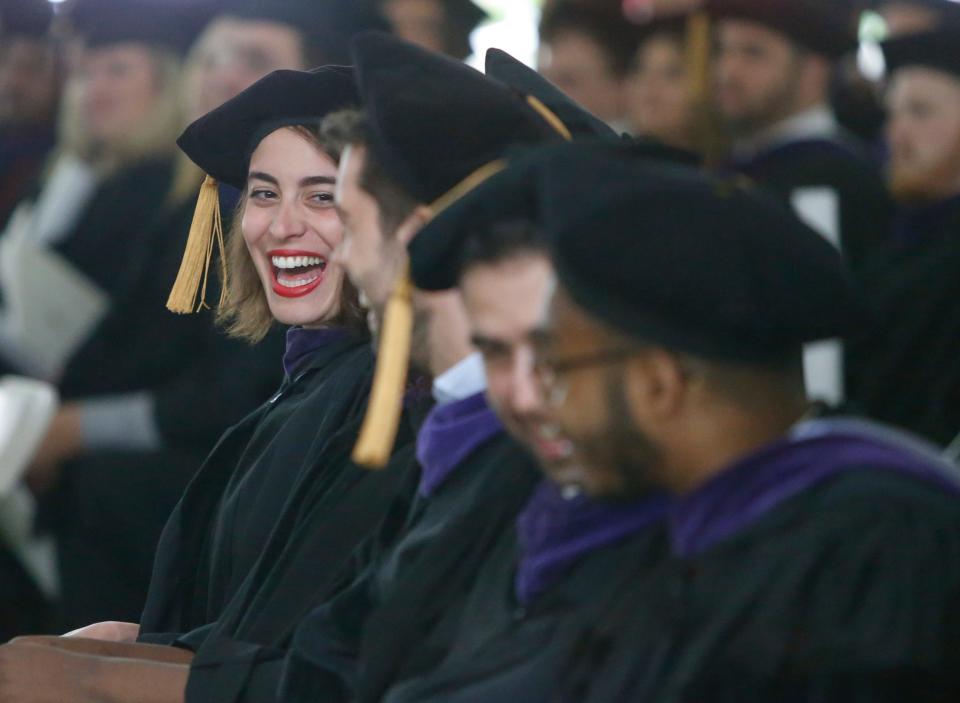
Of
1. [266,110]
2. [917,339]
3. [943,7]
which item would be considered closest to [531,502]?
[266,110]

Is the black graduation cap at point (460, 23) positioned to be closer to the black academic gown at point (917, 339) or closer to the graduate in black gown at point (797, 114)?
the graduate in black gown at point (797, 114)

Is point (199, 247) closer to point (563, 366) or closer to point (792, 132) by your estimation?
point (563, 366)

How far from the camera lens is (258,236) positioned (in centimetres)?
371

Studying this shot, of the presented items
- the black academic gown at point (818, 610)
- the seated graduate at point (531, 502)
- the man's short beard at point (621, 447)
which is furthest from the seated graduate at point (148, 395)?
the black academic gown at point (818, 610)

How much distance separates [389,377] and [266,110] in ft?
4.16

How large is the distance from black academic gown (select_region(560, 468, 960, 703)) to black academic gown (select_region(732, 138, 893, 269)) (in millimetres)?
2963

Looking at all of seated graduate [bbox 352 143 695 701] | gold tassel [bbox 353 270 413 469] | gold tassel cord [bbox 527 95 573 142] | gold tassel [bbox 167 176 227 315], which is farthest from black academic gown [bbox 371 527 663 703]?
gold tassel [bbox 167 176 227 315]

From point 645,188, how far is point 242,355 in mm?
2990

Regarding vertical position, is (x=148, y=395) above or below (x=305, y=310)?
below

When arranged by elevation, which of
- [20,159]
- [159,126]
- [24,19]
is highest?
[24,19]

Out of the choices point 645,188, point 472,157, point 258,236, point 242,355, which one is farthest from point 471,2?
point 645,188

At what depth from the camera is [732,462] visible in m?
2.13

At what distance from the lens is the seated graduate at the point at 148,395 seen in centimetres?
518

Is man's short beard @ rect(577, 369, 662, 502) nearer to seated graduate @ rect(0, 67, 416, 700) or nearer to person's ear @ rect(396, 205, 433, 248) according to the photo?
Answer: person's ear @ rect(396, 205, 433, 248)
